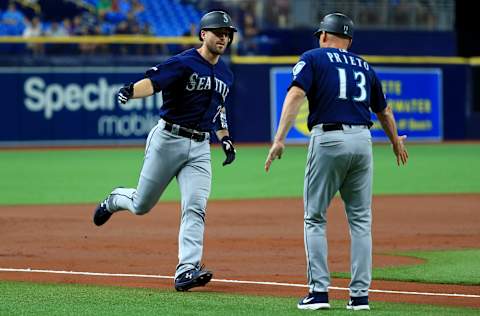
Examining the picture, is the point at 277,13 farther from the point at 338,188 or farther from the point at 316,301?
the point at 316,301

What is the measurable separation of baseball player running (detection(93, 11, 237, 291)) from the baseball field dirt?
19.9 inches

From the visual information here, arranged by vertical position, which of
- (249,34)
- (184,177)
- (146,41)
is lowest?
(184,177)

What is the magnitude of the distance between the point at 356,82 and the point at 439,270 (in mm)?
2700

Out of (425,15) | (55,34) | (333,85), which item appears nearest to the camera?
(333,85)

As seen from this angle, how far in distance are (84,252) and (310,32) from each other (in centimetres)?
2130

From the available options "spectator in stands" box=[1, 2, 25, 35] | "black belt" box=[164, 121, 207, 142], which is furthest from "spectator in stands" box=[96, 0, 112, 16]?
"black belt" box=[164, 121, 207, 142]

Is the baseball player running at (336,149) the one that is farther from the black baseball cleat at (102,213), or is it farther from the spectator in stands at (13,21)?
the spectator in stands at (13,21)

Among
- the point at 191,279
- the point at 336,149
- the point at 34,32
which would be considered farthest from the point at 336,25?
the point at 34,32

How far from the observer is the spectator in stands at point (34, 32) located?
25.7 m

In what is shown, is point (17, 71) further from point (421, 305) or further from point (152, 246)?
point (421, 305)

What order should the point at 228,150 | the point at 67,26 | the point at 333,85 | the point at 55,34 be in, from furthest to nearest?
1. the point at 67,26
2. the point at 55,34
3. the point at 228,150
4. the point at 333,85

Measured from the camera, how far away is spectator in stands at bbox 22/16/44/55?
2575 centimetres

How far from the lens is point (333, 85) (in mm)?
6551

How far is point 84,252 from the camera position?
9.86 metres
